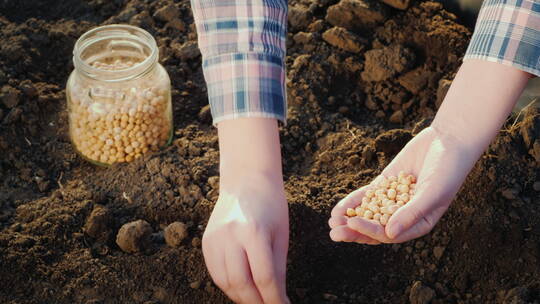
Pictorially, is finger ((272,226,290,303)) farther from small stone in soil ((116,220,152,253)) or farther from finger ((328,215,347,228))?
small stone in soil ((116,220,152,253))

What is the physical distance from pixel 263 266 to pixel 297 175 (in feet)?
2.09

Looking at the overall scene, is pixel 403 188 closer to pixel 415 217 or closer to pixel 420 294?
pixel 415 217

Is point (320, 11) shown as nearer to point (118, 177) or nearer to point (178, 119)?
point (178, 119)

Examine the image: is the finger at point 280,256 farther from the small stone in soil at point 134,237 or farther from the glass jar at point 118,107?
the glass jar at point 118,107

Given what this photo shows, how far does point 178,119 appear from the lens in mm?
2203

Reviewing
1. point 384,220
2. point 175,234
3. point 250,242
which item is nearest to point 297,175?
point 175,234

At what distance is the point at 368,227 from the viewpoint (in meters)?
1.47

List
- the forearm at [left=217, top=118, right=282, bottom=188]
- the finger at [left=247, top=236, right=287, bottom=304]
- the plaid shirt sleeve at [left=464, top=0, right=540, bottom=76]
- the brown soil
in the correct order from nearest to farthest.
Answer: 1. the finger at [left=247, top=236, right=287, bottom=304]
2. the forearm at [left=217, top=118, right=282, bottom=188]
3. the plaid shirt sleeve at [left=464, top=0, right=540, bottom=76]
4. the brown soil

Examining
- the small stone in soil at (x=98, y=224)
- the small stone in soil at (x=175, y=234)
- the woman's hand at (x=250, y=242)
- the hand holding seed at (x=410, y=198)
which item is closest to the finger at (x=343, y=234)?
the hand holding seed at (x=410, y=198)

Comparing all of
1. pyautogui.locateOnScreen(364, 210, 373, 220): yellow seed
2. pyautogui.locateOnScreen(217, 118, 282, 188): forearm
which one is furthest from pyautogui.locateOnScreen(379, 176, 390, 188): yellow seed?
pyautogui.locateOnScreen(217, 118, 282, 188): forearm

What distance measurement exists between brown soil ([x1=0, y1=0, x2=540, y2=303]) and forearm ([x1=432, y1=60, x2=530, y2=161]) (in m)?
0.30

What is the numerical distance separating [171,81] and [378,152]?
28.0 inches

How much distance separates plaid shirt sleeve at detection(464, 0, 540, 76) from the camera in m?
1.62

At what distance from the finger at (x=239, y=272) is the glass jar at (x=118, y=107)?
2.33 feet
